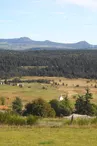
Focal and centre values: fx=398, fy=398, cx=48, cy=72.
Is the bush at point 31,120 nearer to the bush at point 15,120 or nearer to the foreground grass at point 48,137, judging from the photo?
the bush at point 15,120

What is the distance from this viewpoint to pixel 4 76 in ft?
646

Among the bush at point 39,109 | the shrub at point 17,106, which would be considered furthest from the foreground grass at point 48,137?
the shrub at point 17,106

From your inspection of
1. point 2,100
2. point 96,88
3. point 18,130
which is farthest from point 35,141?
point 96,88

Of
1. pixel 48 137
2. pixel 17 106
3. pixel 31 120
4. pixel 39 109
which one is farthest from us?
pixel 17 106

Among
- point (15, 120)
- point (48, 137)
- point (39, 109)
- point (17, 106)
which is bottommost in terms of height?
point (17, 106)

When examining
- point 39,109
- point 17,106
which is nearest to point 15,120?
point 39,109

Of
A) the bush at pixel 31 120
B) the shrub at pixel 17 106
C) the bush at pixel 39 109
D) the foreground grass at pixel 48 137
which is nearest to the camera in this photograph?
the foreground grass at pixel 48 137

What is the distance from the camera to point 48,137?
21250 millimetres

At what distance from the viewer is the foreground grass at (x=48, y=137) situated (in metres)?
18.8

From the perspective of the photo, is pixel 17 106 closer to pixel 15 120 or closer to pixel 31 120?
pixel 15 120

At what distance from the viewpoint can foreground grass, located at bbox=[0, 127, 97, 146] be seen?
18.8 metres

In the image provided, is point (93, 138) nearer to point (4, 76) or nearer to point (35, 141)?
point (35, 141)

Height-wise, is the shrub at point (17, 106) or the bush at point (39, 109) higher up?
the bush at point (39, 109)

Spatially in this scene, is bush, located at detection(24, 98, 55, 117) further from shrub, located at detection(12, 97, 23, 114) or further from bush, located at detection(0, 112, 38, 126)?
bush, located at detection(0, 112, 38, 126)
